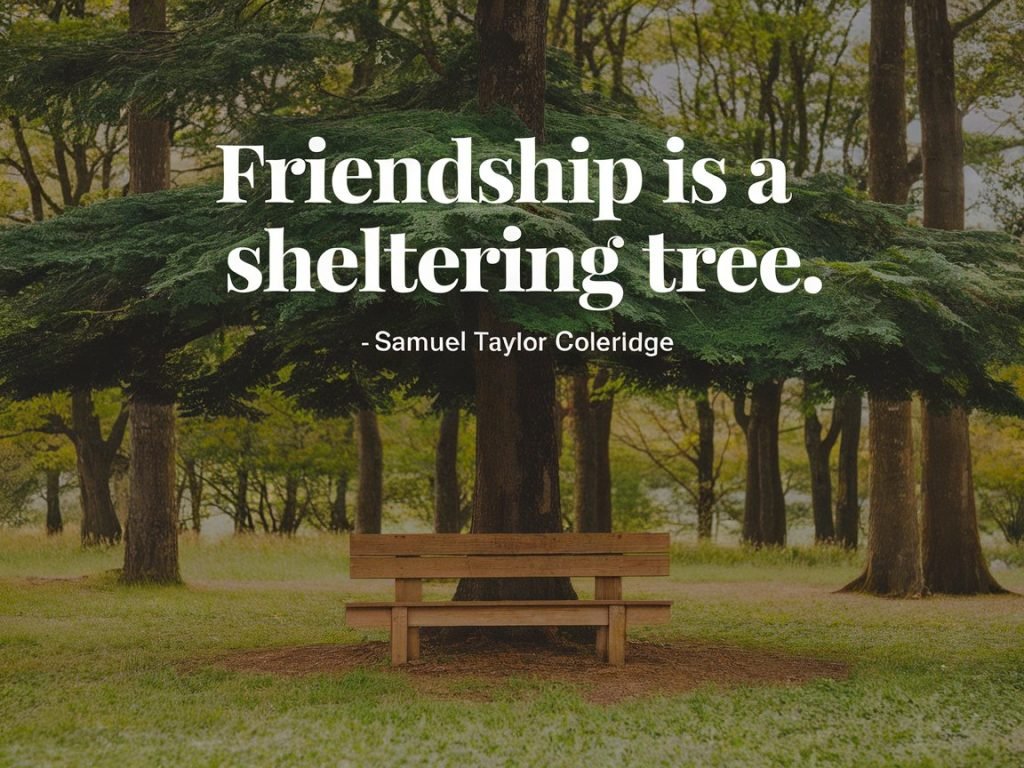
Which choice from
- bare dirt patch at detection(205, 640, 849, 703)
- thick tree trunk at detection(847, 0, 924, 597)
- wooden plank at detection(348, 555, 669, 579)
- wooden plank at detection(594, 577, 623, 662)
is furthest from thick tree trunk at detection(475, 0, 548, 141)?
thick tree trunk at detection(847, 0, 924, 597)

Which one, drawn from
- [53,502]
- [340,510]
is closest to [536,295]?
[53,502]

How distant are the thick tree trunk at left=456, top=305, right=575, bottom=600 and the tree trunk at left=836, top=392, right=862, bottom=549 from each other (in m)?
17.4

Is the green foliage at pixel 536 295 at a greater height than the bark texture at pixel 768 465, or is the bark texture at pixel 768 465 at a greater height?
the green foliage at pixel 536 295

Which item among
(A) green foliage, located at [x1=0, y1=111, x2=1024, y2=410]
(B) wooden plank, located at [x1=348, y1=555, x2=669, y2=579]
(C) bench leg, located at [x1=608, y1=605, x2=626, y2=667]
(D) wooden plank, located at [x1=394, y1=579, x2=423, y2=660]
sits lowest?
(C) bench leg, located at [x1=608, y1=605, x2=626, y2=667]

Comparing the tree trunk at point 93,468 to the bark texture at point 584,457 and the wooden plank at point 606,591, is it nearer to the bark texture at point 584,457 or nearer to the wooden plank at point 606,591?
the bark texture at point 584,457

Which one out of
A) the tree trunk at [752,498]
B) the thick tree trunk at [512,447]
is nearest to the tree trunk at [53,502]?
the tree trunk at [752,498]

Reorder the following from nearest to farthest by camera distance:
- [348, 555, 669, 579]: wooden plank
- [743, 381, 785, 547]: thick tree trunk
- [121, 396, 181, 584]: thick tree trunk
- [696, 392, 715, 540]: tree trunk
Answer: [348, 555, 669, 579]: wooden plank < [121, 396, 181, 584]: thick tree trunk < [743, 381, 785, 547]: thick tree trunk < [696, 392, 715, 540]: tree trunk

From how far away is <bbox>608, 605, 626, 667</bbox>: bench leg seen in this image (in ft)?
32.8

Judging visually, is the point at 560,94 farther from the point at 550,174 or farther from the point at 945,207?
the point at 945,207

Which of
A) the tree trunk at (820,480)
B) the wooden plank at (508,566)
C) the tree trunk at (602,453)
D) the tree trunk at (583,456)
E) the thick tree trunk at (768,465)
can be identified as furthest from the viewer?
the tree trunk at (820,480)

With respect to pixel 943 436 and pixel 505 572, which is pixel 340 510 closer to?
pixel 943 436

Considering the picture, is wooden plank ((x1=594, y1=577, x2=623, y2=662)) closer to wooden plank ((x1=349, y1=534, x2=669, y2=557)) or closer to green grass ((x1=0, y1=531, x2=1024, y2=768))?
wooden plank ((x1=349, y1=534, x2=669, y2=557))

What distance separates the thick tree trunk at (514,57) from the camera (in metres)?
11.1

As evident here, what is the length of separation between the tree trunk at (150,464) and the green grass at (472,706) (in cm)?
271
